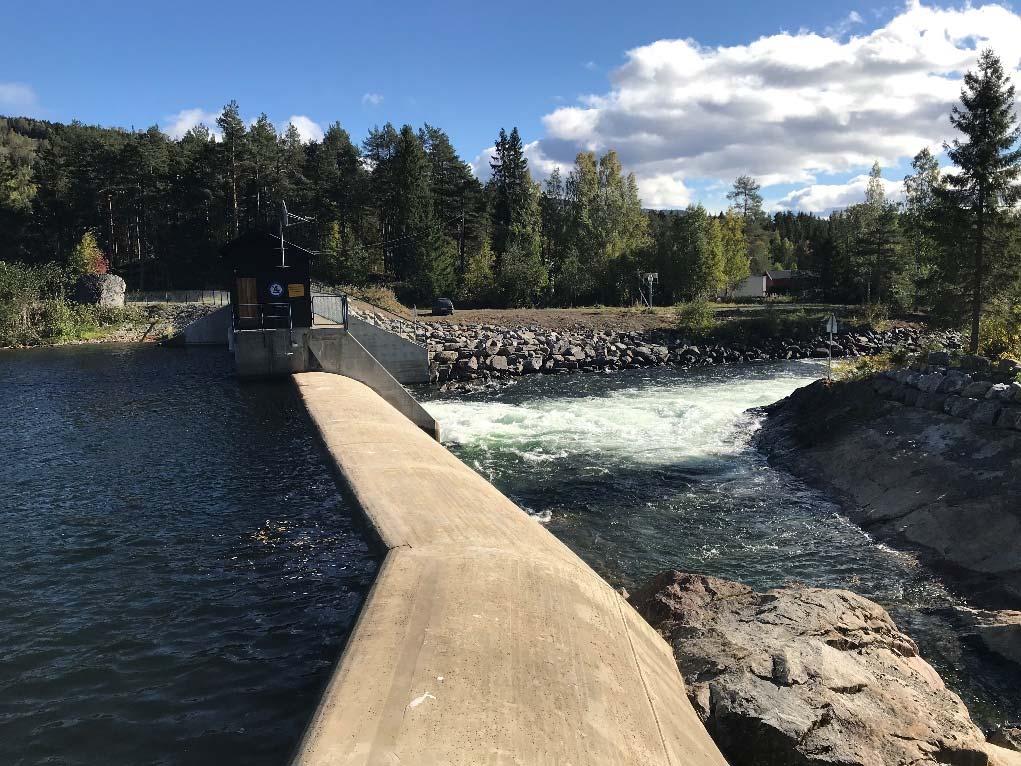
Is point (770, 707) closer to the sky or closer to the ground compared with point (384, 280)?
closer to the ground

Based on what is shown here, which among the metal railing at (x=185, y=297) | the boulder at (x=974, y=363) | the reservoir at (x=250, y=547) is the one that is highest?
the metal railing at (x=185, y=297)

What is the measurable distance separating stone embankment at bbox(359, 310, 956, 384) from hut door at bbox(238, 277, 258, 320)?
8712 millimetres

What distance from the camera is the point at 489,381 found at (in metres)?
32.4

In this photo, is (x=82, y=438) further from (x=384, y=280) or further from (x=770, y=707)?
(x=384, y=280)

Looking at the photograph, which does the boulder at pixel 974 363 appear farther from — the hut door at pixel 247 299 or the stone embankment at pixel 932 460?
the hut door at pixel 247 299

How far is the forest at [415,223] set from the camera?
6103 cm

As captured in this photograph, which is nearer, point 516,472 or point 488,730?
point 488,730

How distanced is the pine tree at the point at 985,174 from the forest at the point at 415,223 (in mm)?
29629

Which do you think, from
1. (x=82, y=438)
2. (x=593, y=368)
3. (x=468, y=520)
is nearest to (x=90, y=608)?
(x=468, y=520)

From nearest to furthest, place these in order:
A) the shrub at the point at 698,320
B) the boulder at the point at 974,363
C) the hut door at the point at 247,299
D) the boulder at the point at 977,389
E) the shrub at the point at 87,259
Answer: the boulder at the point at 977,389 < the boulder at the point at 974,363 < the hut door at the point at 247,299 < the shrub at the point at 698,320 < the shrub at the point at 87,259

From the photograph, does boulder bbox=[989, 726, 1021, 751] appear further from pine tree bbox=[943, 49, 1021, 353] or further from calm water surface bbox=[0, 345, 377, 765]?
pine tree bbox=[943, 49, 1021, 353]

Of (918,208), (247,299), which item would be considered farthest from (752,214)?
(247,299)

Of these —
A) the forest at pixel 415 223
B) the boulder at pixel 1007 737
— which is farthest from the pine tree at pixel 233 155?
the boulder at pixel 1007 737

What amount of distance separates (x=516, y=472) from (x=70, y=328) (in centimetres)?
4837
